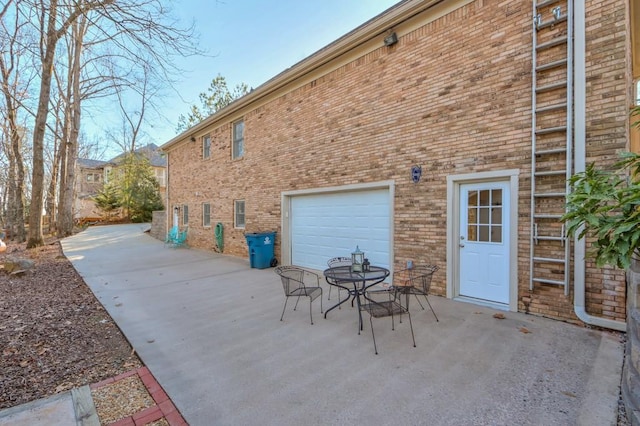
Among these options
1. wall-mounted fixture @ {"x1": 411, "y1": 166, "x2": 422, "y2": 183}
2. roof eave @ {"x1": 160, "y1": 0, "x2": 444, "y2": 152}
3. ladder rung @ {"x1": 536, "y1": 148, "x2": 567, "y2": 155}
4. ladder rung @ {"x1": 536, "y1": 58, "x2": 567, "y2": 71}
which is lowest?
wall-mounted fixture @ {"x1": 411, "y1": 166, "x2": 422, "y2": 183}

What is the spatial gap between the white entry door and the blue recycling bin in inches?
200

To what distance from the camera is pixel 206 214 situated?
1261 centimetres

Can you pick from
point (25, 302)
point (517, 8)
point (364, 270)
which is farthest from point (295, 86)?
point (25, 302)

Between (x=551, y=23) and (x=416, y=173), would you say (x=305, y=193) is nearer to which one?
(x=416, y=173)

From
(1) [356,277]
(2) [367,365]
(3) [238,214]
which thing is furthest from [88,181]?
(2) [367,365]

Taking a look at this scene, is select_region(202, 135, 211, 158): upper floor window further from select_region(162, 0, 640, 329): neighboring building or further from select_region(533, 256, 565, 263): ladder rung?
select_region(533, 256, 565, 263): ladder rung

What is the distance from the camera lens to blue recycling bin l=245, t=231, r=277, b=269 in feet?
27.3

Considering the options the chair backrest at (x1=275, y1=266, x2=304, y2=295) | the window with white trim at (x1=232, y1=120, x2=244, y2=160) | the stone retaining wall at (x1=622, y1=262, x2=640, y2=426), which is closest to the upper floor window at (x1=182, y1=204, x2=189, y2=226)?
the window with white trim at (x1=232, y1=120, x2=244, y2=160)

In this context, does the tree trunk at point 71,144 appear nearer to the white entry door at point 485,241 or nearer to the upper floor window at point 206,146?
the upper floor window at point 206,146

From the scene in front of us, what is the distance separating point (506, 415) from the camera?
2.33 m

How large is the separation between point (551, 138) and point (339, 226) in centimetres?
436

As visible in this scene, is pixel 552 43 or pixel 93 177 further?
pixel 93 177

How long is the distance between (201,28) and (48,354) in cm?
478

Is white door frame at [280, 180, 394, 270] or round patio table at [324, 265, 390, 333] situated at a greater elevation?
white door frame at [280, 180, 394, 270]
